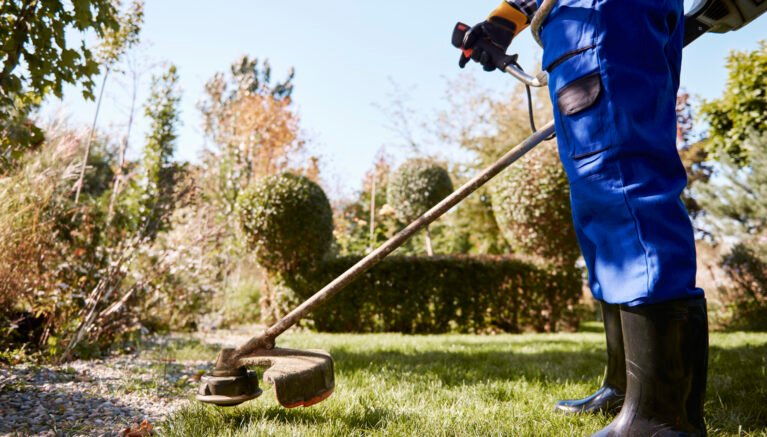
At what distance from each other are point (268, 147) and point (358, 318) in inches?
355

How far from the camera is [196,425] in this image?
1.66 m

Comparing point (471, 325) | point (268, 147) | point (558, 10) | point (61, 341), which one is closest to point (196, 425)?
point (558, 10)

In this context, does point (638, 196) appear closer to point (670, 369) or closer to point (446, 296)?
point (670, 369)

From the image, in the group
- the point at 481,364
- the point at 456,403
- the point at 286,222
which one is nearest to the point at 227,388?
the point at 456,403

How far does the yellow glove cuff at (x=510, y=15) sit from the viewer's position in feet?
6.79

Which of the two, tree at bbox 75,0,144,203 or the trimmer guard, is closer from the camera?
the trimmer guard

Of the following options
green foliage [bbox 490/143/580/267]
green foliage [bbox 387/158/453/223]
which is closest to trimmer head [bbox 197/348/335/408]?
green foliage [bbox 490/143/580/267]

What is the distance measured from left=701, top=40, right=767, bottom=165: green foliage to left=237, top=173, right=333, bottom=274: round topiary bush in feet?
19.5

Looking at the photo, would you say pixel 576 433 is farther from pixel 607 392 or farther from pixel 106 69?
pixel 106 69

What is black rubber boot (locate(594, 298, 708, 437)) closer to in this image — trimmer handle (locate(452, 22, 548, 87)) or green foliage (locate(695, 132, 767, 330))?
trimmer handle (locate(452, 22, 548, 87))

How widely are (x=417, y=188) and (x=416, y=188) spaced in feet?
0.10

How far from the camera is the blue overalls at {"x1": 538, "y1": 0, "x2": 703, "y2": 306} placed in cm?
124

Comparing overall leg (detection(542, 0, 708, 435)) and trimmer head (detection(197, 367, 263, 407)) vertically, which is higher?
overall leg (detection(542, 0, 708, 435))

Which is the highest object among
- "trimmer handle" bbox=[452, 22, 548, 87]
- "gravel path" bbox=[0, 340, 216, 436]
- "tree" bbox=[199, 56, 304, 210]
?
"tree" bbox=[199, 56, 304, 210]
